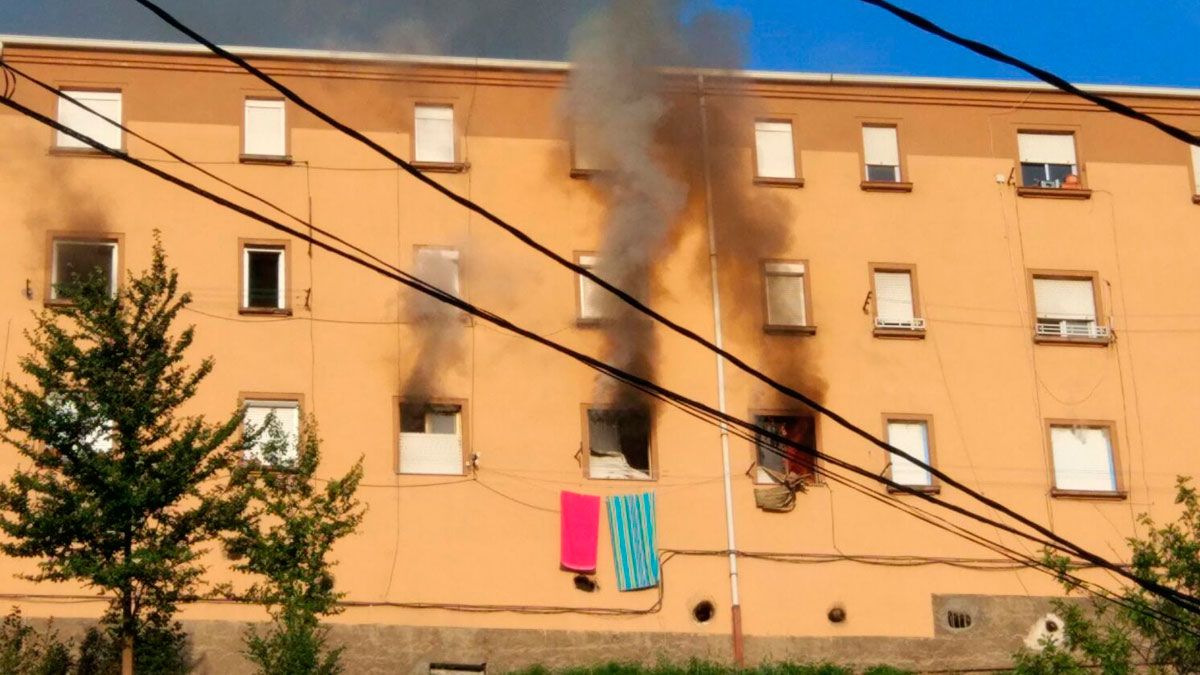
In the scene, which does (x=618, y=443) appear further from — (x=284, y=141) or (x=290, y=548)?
(x=290, y=548)

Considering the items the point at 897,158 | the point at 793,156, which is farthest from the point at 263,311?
the point at 897,158

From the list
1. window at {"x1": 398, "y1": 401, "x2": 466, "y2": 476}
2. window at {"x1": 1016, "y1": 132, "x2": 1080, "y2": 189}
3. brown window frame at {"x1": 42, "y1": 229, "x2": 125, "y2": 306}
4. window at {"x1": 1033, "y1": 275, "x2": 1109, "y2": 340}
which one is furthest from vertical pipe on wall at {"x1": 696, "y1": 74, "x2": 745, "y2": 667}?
brown window frame at {"x1": 42, "y1": 229, "x2": 125, "y2": 306}

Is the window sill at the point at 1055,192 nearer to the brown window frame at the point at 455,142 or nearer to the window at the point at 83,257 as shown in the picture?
the brown window frame at the point at 455,142

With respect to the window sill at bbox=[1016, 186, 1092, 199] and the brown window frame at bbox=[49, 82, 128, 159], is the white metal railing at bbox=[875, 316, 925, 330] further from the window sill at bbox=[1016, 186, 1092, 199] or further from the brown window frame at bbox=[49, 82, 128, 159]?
the brown window frame at bbox=[49, 82, 128, 159]

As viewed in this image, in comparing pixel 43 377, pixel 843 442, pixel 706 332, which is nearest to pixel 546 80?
pixel 706 332

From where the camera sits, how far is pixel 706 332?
3844cm

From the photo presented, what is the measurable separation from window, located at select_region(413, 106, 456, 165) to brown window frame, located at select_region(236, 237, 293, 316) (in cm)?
304

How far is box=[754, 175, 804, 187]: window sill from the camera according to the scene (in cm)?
3944

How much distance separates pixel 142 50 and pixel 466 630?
11.8 metres

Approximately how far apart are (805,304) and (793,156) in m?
2.88

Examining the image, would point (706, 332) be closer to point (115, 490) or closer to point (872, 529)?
point (872, 529)

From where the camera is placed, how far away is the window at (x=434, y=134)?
38781 millimetres

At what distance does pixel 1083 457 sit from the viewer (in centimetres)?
3928

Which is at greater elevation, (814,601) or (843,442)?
(843,442)
